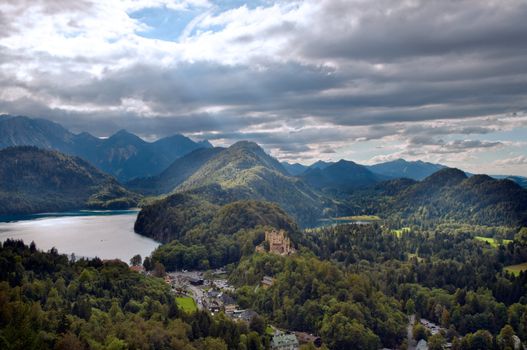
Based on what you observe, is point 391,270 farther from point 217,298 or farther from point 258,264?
point 217,298

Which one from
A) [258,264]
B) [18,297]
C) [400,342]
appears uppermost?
[18,297]

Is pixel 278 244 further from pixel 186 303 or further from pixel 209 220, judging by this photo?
pixel 209 220

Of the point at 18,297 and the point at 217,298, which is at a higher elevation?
the point at 18,297

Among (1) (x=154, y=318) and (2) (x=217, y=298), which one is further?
(2) (x=217, y=298)

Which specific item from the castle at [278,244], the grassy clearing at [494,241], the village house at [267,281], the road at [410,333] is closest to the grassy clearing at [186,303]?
the village house at [267,281]

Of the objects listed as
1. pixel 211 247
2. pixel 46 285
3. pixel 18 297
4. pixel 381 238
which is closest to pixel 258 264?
pixel 211 247

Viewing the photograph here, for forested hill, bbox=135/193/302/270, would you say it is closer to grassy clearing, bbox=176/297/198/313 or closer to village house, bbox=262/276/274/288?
village house, bbox=262/276/274/288

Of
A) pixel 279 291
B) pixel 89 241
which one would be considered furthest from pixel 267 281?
pixel 89 241

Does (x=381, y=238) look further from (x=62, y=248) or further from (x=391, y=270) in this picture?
(x=62, y=248)

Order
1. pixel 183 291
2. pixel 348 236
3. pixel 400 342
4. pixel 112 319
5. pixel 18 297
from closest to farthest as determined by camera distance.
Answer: pixel 18 297
pixel 112 319
pixel 400 342
pixel 183 291
pixel 348 236

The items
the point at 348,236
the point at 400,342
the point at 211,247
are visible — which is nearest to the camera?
the point at 400,342
